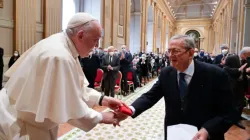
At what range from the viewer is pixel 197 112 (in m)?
1.91

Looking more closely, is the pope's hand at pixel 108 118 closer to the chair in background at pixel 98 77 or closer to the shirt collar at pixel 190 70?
the shirt collar at pixel 190 70

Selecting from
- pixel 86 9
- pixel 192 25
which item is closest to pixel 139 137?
pixel 86 9

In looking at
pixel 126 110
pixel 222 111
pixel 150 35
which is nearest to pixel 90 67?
pixel 126 110

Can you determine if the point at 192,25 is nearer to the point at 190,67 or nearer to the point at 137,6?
the point at 137,6

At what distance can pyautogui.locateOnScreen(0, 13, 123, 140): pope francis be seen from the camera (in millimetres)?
1505

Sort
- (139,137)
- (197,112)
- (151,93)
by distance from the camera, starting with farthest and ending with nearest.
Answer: (139,137), (151,93), (197,112)

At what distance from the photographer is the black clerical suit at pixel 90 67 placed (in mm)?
6645

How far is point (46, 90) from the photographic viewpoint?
1.49m

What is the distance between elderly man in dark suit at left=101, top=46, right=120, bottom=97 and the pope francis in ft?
17.3

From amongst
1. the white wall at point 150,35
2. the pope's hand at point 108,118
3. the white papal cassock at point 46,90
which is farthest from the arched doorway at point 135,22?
the white papal cassock at point 46,90

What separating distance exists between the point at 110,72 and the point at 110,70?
0.23ft

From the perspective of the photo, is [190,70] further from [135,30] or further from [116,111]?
[135,30]

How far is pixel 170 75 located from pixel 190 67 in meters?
0.20

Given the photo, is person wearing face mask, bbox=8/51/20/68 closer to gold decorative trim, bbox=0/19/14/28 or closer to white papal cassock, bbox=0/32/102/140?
gold decorative trim, bbox=0/19/14/28
